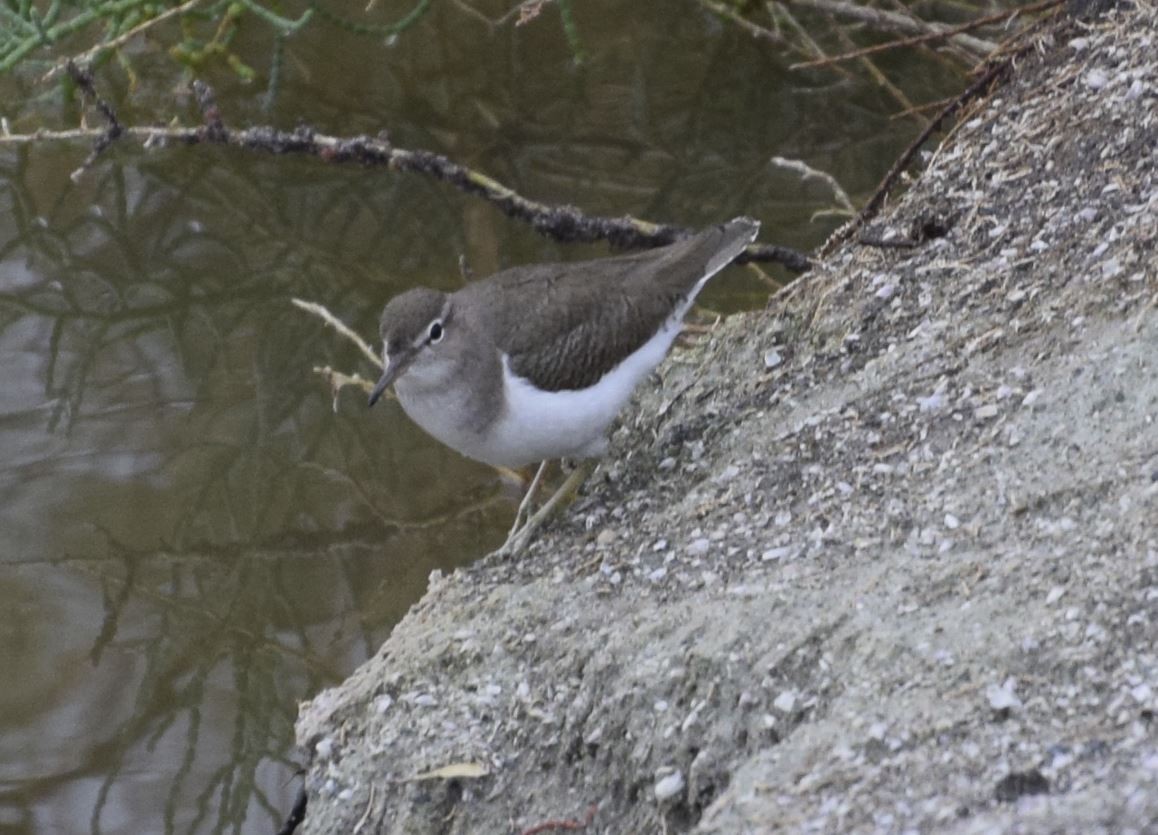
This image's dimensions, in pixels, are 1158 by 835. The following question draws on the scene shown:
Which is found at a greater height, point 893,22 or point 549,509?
point 893,22

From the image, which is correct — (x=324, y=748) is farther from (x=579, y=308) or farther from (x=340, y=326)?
(x=340, y=326)

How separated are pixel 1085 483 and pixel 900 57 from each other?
607cm

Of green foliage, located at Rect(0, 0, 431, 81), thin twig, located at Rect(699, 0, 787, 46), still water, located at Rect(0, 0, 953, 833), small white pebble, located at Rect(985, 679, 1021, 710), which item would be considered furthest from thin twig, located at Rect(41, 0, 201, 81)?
small white pebble, located at Rect(985, 679, 1021, 710)

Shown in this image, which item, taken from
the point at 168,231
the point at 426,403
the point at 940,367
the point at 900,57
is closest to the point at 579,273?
the point at 426,403

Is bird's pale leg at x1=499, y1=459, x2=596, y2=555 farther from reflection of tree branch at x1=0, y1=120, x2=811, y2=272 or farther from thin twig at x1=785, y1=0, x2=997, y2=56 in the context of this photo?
thin twig at x1=785, y1=0, x2=997, y2=56

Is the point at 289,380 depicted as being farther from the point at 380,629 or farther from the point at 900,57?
the point at 900,57

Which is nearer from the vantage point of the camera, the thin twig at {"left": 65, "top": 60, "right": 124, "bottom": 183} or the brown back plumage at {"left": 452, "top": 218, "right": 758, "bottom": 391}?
the brown back plumage at {"left": 452, "top": 218, "right": 758, "bottom": 391}

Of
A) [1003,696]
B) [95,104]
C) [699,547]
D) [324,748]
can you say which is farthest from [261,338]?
[1003,696]

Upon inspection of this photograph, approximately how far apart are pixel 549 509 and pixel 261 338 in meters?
3.35

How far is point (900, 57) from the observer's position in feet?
30.7

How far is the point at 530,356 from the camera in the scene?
16.6 feet

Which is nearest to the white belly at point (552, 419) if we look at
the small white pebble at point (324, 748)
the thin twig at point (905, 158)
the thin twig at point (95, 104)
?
the small white pebble at point (324, 748)

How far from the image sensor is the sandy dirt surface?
126 inches

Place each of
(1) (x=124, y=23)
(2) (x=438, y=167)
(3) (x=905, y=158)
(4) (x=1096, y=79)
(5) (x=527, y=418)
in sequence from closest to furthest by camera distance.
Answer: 1. (5) (x=527, y=418)
2. (4) (x=1096, y=79)
3. (3) (x=905, y=158)
4. (2) (x=438, y=167)
5. (1) (x=124, y=23)
